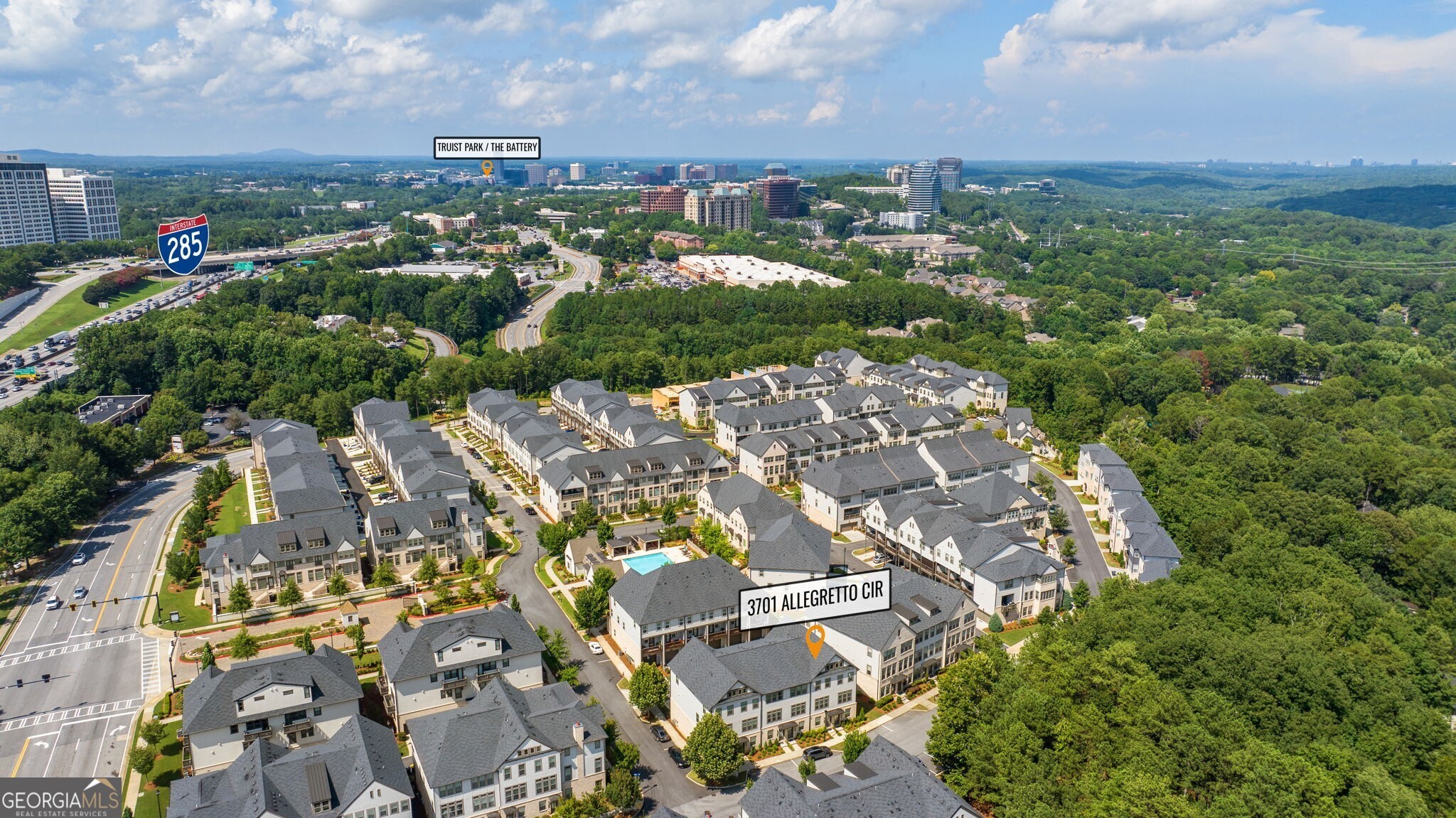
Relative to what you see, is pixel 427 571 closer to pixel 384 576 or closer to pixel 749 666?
pixel 384 576

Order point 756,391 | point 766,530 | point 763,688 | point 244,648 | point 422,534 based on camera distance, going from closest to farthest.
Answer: point 763,688 → point 244,648 → point 766,530 → point 422,534 → point 756,391

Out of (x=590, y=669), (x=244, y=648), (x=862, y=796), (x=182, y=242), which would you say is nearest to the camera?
(x=182, y=242)

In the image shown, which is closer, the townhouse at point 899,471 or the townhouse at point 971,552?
the townhouse at point 971,552

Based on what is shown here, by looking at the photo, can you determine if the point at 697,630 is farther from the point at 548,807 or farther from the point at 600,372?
the point at 600,372

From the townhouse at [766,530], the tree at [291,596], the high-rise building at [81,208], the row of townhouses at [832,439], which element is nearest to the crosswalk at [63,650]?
the tree at [291,596]

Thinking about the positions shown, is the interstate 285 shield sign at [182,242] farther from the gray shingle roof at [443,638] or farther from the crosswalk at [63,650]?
the crosswalk at [63,650]

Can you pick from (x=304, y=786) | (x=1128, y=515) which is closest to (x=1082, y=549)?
(x=1128, y=515)
